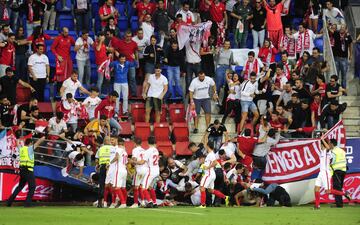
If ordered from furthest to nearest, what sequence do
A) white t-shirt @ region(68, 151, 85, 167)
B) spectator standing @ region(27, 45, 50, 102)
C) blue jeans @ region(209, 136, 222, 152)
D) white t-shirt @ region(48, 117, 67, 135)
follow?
1. spectator standing @ region(27, 45, 50, 102)
2. blue jeans @ region(209, 136, 222, 152)
3. white t-shirt @ region(48, 117, 67, 135)
4. white t-shirt @ region(68, 151, 85, 167)

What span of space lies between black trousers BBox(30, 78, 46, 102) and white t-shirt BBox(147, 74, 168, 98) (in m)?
3.21

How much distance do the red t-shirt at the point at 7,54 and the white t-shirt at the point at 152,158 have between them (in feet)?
22.0

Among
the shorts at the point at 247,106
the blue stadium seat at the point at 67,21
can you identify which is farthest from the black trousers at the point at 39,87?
the shorts at the point at 247,106

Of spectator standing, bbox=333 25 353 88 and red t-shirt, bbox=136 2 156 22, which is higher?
red t-shirt, bbox=136 2 156 22

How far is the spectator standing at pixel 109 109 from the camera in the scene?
108 feet

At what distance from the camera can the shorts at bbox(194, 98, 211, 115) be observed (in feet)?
114

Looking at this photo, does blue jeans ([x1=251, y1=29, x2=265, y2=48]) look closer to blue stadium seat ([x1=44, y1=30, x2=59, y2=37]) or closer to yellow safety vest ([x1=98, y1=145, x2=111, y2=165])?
blue stadium seat ([x1=44, y1=30, x2=59, y2=37])

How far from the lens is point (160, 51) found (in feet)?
116

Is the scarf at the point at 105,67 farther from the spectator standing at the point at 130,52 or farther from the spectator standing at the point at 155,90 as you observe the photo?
the spectator standing at the point at 155,90

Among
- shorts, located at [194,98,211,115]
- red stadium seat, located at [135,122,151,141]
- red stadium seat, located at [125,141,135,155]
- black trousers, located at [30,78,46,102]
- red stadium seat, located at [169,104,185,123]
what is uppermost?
black trousers, located at [30,78,46,102]

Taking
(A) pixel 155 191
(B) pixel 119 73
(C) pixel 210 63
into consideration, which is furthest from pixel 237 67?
(A) pixel 155 191

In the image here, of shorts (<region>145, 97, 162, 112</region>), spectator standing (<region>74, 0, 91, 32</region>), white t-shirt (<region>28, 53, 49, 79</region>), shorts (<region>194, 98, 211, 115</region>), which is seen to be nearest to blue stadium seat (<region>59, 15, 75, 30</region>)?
spectator standing (<region>74, 0, 91, 32</region>)

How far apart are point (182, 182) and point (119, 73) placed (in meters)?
4.77

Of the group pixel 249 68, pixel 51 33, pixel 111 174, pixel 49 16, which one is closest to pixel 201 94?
pixel 249 68
